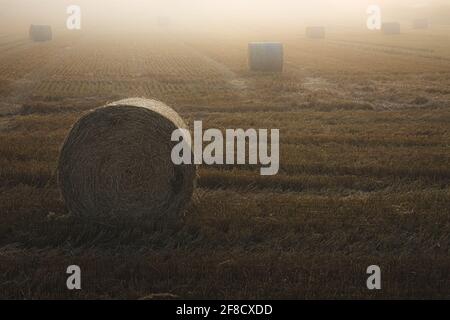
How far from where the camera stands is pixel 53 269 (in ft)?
18.2

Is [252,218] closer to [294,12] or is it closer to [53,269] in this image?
[53,269]

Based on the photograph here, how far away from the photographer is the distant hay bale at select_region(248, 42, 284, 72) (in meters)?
21.2

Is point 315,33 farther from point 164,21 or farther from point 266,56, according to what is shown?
point 164,21

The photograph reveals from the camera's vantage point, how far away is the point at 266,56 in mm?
21203

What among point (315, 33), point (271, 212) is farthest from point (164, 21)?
point (271, 212)

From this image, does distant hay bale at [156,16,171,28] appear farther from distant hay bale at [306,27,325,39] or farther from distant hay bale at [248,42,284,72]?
distant hay bale at [248,42,284,72]

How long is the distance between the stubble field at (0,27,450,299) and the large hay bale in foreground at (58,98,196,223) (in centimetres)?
23

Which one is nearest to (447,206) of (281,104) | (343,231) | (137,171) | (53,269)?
(343,231)

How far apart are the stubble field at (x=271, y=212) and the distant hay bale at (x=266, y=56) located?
17.0 feet

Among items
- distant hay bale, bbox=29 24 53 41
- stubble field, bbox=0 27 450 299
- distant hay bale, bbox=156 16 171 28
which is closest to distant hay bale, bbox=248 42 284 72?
stubble field, bbox=0 27 450 299

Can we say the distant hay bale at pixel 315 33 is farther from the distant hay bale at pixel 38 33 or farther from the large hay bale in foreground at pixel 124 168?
the large hay bale in foreground at pixel 124 168

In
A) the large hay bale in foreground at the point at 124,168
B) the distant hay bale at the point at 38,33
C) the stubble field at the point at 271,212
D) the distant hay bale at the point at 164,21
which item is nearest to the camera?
the stubble field at the point at 271,212

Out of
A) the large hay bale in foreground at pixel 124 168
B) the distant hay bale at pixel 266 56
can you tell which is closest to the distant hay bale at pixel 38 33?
the distant hay bale at pixel 266 56

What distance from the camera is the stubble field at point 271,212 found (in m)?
5.39
